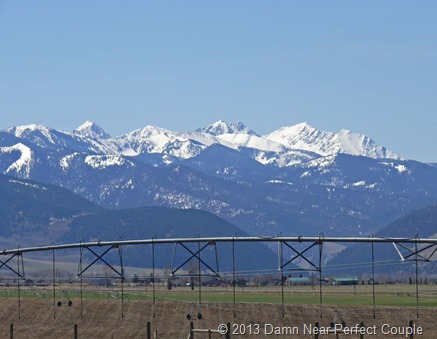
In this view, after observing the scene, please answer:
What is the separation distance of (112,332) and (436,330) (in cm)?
2602

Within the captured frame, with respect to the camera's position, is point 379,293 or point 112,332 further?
point 379,293

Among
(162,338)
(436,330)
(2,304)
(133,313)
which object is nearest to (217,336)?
(162,338)

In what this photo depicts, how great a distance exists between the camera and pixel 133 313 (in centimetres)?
13562

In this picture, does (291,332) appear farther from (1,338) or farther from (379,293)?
(379,293)

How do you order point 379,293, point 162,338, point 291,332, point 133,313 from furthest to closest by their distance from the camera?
point 379,293
point 133,313
point 291,332
point 162,338

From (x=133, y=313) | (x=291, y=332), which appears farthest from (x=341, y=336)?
(x=133, y=313)

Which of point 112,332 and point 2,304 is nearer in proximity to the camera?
point 112,332

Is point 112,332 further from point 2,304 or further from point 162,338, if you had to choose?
point 2,304

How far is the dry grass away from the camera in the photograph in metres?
116

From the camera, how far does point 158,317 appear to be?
13175 cm

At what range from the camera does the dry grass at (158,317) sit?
11562 centimetres

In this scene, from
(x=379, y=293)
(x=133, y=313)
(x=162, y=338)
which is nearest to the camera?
(x=162, y=338)

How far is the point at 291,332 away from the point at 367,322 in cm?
1640

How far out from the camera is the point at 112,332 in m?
115
